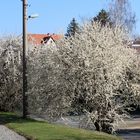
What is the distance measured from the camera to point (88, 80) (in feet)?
77.6

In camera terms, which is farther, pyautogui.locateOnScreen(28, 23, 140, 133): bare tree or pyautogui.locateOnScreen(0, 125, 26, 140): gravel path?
pyautogui.locateOnScreen(28, 23, 140, 133): bare tree

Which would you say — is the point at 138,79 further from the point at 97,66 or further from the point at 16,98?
the point at 16,98

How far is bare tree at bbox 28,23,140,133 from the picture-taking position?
2370 cm

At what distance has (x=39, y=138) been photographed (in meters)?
15.9

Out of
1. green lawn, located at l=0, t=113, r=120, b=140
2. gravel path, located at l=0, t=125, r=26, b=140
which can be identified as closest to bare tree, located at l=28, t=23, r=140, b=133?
green lawn, located at l=0, t=113, r=120, b=140

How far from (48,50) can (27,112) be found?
3241mm

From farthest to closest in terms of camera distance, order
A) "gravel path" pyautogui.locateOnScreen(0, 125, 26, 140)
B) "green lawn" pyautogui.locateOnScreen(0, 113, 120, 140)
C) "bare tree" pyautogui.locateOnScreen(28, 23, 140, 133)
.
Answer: "bare tree" pyautogui.locateOnScreen(28, 23, 140, 133) < "green lawn" pyautogui.locateOnScreen(0, 113, 120, 140) < "gravel path" pyautogui.locateOnScreen(0, 125, 26, 140)

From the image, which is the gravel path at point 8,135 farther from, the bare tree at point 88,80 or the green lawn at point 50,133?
the bare tree at point 88,80

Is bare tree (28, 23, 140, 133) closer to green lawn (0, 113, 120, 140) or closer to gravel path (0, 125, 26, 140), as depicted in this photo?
green lawn (0, 113, 120, 140)

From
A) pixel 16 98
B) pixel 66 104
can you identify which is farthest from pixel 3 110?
pixel 66 104

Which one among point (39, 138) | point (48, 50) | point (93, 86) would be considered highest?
point (48, 50)

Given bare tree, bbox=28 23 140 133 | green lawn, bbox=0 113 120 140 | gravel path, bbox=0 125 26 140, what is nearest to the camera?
gravel path, bbox=0 125 26 140

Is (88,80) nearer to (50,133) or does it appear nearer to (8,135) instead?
(50,133)

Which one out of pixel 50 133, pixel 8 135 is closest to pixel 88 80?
pixel 50 133
